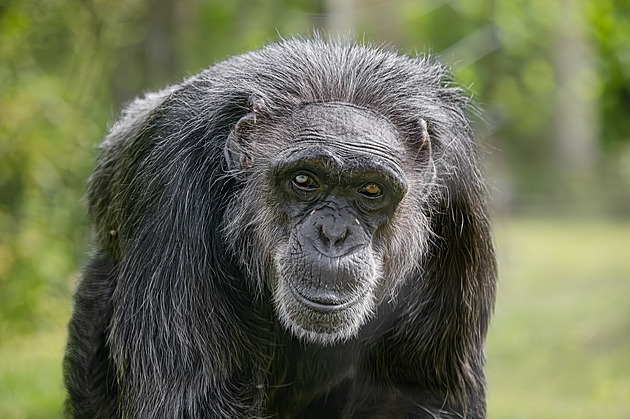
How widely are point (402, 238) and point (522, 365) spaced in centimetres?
627

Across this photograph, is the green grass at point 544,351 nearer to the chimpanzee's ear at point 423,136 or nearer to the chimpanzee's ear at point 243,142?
the chimpanzee's ear at point 423,136

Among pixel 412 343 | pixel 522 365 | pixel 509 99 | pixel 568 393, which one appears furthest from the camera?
pixel 509 99

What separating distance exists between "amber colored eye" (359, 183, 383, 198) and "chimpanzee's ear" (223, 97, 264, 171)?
2.37 feet

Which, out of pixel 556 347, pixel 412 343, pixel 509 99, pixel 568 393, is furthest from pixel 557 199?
pixel 412 343

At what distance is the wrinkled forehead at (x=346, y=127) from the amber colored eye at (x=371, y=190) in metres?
0.21

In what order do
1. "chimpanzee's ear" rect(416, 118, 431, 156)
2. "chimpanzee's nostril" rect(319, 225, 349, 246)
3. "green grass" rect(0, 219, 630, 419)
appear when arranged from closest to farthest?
"chimpanzee's nostril" rect(319, 225, 349, 246)
"chimpanzee's ear" rect(416, 118, 431, 156)
"green grass" rect(0, 219, 630, 419)

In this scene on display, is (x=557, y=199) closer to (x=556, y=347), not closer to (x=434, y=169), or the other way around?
(x=556, y=347)

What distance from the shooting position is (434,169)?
17.4 ft

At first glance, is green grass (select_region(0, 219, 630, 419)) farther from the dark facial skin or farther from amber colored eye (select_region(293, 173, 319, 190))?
amber colored eye (select_region(293, 173, 319, 190))

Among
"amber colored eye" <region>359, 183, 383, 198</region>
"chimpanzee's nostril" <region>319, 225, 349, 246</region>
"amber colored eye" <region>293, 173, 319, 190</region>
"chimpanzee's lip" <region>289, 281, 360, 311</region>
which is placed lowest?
"chimpanzee's lip" <region>289, 281, 360, 311</region>

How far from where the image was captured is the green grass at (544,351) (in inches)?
341

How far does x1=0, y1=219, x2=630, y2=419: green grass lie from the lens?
341 inches

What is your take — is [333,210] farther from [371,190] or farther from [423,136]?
[423,136]

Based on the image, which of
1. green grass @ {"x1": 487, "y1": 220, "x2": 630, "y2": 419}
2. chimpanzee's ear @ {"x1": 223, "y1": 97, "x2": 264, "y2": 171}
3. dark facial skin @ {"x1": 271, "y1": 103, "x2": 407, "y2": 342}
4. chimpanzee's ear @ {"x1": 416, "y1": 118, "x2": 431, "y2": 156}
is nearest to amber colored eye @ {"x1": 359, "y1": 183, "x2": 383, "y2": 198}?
dark facial skin @ {"x1": 271, "y1": 103, "x2": 407, "y2": 342}
